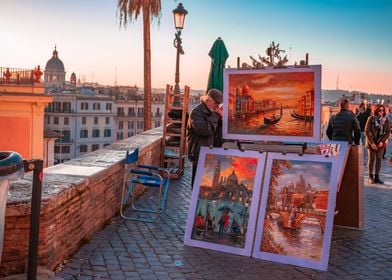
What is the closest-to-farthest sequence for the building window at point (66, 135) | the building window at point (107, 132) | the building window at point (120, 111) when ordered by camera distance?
the building window at point (66, 135) → the building window at point (107, 132) → the building window at point (120, 111)

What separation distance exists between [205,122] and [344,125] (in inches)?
174

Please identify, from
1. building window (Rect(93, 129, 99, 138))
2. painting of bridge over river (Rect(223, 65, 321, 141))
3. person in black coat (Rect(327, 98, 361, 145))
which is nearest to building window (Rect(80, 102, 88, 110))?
building window (Rect(93, 129, 99, 138))

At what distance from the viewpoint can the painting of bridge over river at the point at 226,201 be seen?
18.3ft

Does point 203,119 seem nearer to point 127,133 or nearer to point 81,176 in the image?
point 81,176

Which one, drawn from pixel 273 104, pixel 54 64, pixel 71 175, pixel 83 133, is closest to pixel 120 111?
pixel 83 133

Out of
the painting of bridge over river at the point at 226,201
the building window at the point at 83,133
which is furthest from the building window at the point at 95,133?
the painting of bridge over river at the point at 226,201

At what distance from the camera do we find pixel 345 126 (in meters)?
10.3

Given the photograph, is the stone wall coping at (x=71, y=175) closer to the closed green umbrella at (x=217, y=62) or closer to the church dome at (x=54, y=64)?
the closed green umbrella at (x=217, y=62)

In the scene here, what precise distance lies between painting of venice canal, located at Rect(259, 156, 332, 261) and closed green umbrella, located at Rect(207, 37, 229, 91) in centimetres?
673

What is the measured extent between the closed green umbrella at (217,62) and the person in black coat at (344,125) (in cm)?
294

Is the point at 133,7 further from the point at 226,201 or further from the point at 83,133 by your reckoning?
the point at 83,133

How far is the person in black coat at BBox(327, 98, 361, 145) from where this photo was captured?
10.2 meters

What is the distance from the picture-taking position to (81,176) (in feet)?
18.9

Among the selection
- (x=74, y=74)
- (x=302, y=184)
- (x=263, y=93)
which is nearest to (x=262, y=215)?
(x=302, y=184)
